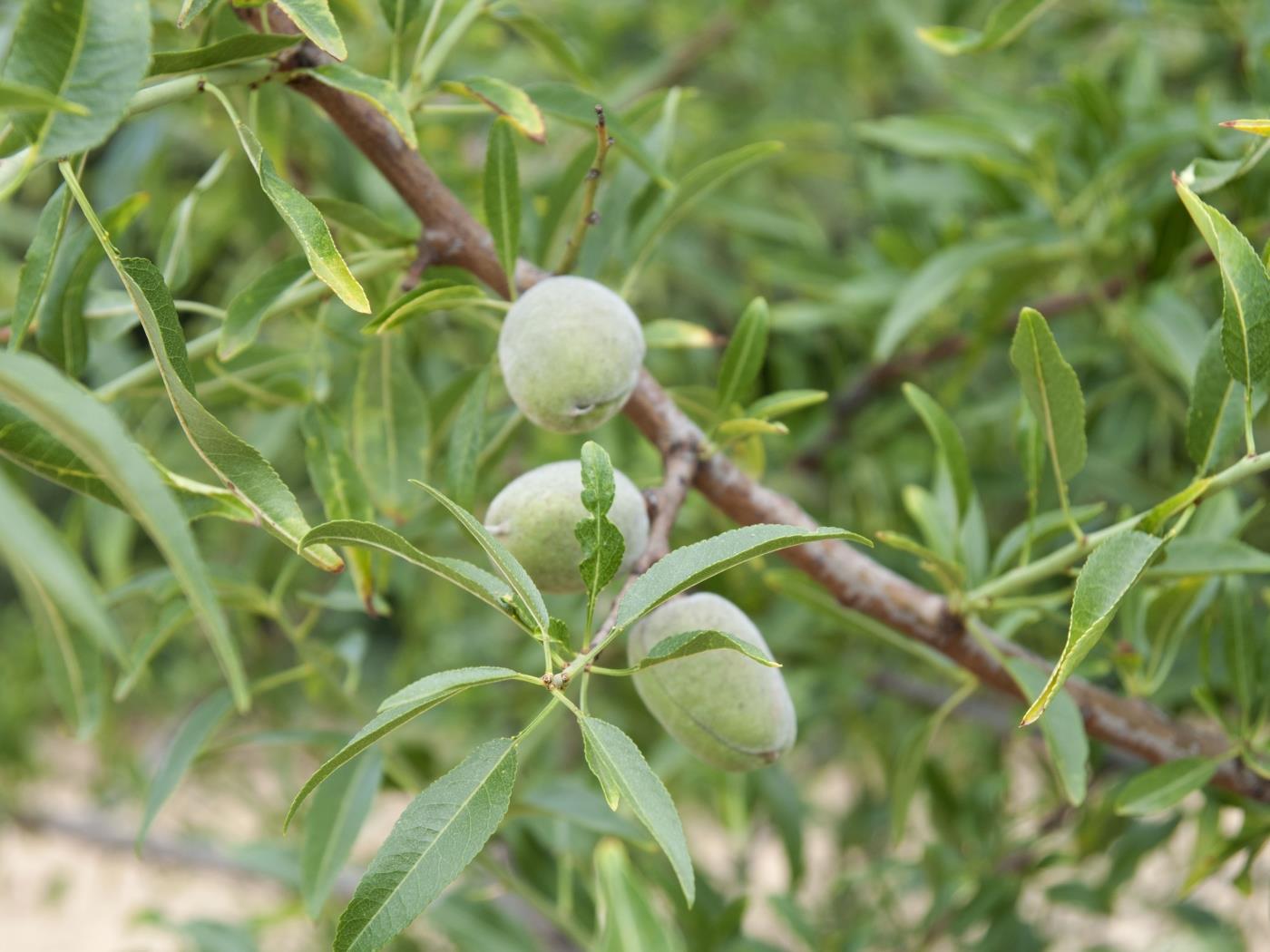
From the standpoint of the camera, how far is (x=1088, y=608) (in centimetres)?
50

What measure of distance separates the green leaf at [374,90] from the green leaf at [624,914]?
0.48m

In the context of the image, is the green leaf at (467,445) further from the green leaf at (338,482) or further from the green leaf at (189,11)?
the green leaf at (189,11)

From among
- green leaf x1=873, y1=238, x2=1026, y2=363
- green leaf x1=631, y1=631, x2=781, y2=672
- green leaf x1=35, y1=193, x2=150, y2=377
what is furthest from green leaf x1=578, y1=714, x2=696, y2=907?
green leaf x1=873, y1=238, x2=1026, y2=363

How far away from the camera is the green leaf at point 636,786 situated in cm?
45

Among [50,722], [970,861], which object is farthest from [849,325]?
[50,722]

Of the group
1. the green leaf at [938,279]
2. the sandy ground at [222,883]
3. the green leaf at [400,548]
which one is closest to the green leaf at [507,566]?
the green leaf at [400,548]

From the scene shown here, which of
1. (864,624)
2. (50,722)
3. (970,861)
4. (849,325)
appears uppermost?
(864,624)

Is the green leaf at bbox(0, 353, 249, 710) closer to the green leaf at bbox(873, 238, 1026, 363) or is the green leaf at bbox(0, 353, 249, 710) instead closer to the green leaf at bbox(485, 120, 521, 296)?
the green leaf at bbox(485, 120, 521, 296)

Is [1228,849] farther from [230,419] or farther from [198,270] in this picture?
[198,270]

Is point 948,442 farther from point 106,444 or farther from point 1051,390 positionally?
point 106,444

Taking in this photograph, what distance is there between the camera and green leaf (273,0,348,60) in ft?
1.72

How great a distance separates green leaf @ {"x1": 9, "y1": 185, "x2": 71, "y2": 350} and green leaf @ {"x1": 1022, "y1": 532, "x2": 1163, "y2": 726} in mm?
484

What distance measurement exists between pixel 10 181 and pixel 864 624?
0.57m

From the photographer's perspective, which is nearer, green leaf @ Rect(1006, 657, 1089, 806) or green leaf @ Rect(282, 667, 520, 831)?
green leaf @ Rect(282, 667, 520, 831)
